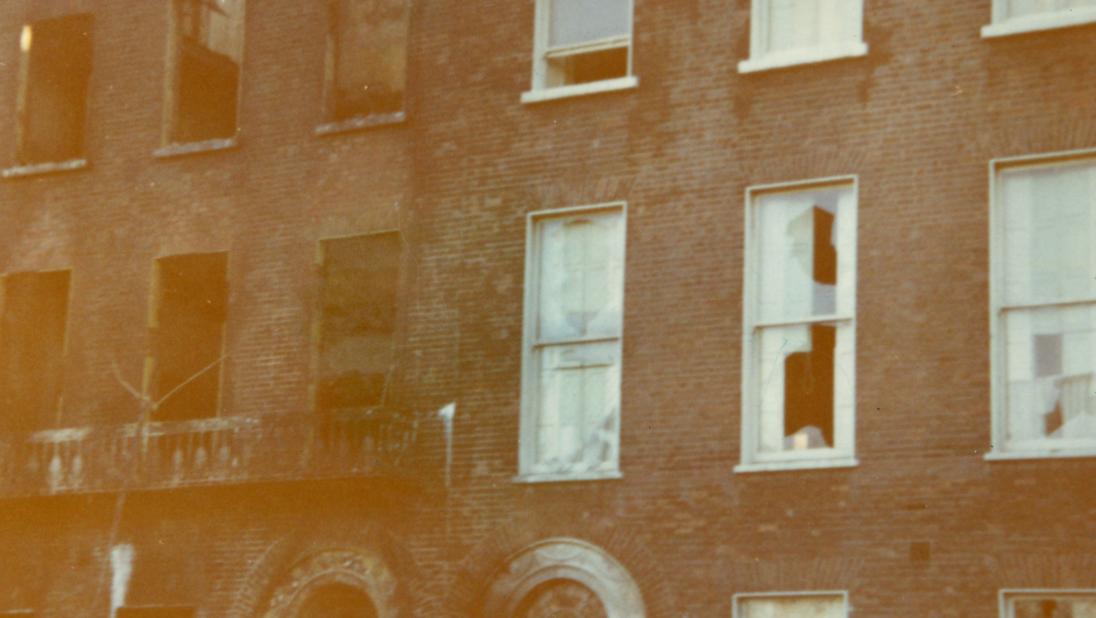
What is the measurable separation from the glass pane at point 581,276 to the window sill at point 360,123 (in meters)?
2.46

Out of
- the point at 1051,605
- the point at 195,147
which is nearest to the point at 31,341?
the point at 195,147

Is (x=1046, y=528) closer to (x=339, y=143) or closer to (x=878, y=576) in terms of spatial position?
(x=878, y=576)

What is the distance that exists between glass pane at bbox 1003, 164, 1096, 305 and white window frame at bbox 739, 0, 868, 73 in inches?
89.5

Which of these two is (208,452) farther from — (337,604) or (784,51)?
(784,51)

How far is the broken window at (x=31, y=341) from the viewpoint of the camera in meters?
28.7

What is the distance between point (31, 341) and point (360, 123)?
561 cm

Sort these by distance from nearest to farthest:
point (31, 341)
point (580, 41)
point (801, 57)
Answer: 1. point (801, 57)
2. point (580, 41)
3. point (31, 341)

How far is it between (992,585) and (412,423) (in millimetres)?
6921

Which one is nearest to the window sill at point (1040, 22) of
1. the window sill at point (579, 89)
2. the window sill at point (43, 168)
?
the window sill at point (579, 89)

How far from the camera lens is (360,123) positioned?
2650 centimetres

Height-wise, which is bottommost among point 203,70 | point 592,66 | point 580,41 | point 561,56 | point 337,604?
point 337,604

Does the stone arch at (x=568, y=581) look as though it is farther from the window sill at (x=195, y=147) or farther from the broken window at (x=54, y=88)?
the broken window at (x=54, y=88)

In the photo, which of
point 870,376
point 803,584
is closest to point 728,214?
point 870,376

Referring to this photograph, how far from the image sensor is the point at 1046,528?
21000mm
